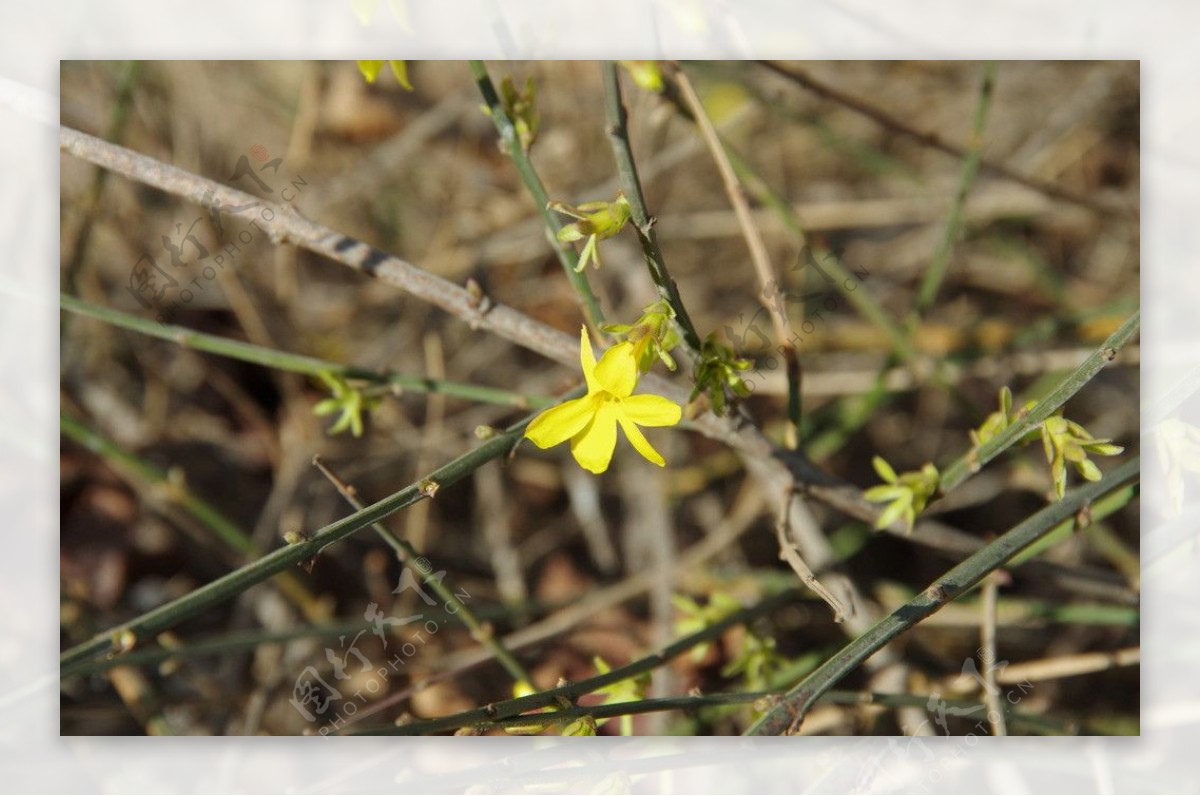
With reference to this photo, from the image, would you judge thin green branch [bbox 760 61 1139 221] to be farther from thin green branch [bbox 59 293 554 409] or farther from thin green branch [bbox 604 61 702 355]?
thin green branch [bbox 59 293 554 409]

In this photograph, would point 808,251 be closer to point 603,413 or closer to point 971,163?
point 971,163

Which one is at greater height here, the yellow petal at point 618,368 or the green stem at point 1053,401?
the yellow petal at point 618,368

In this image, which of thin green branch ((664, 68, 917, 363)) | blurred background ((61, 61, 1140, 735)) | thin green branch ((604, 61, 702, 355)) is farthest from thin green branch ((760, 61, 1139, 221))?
thin green branch ((604, 61, 702, 355))

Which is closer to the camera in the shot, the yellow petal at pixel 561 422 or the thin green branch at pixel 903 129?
the yellow petal at pixel 561 422

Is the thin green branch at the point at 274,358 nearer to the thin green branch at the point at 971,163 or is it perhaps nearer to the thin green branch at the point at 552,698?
the thin green branch at the point at 552,698

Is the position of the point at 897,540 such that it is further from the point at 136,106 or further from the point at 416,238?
the point at 136,106

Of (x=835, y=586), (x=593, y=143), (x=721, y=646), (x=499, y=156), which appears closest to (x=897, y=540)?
(x=835, y=586)

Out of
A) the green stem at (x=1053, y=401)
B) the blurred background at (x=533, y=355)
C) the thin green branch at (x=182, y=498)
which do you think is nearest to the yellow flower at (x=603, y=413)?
the green stem at (x=1053, y=401)
